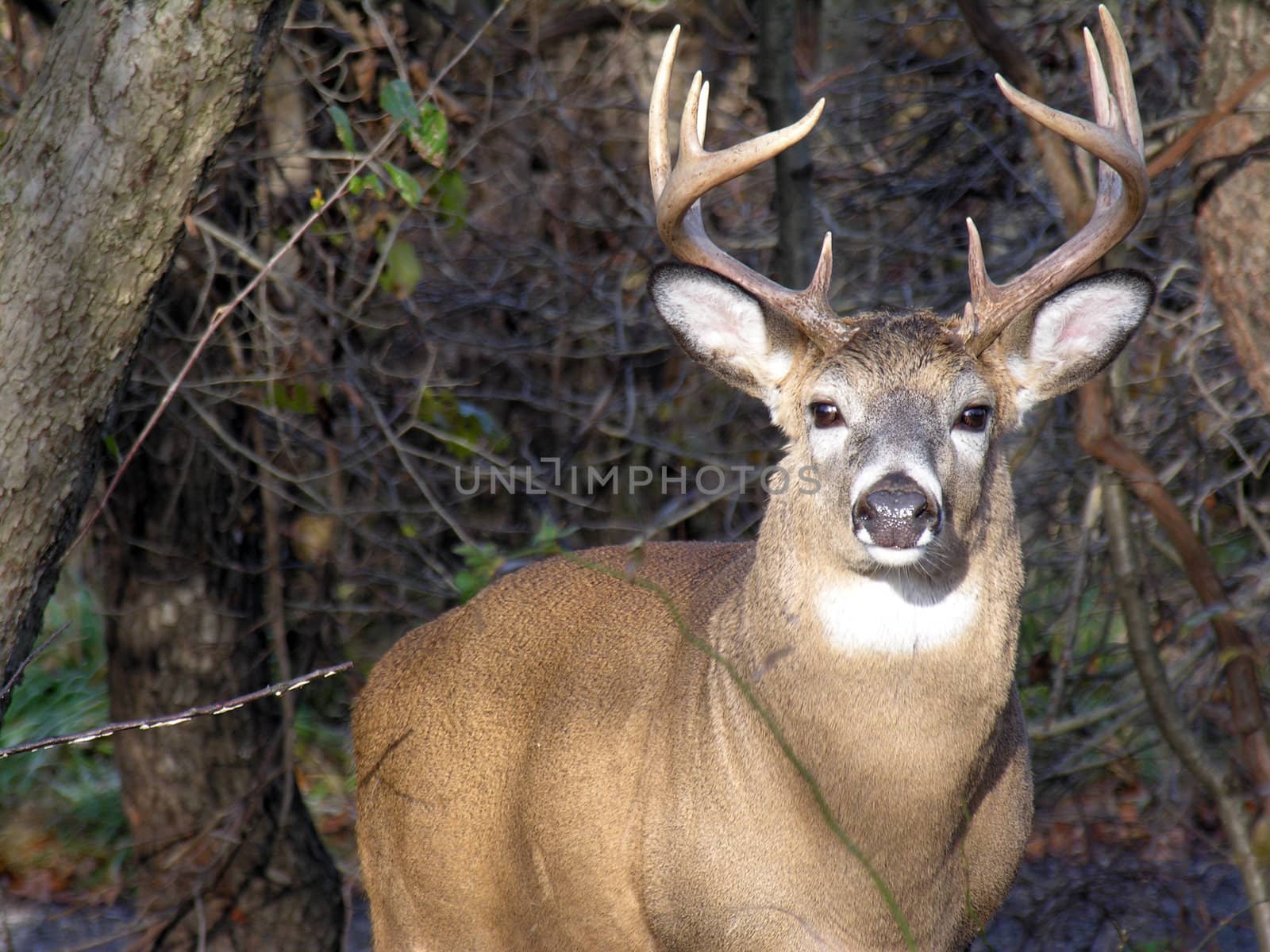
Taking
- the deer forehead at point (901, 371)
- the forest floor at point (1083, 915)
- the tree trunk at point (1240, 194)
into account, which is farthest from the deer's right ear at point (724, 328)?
the forest floor at point (1083, 915)

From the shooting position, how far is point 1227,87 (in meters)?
4.18

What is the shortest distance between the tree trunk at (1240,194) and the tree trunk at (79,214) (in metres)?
2.58

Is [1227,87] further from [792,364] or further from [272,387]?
[272,387]

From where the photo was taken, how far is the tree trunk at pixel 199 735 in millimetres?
5516

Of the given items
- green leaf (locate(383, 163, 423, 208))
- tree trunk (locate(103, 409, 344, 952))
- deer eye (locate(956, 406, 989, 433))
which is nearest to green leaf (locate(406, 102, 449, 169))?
green leaf (locate(383, 163, 423, 208))

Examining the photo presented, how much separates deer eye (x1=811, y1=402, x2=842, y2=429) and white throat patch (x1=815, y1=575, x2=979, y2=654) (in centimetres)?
43

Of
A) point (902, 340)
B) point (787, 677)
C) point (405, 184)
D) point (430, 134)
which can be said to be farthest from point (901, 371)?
point (430, 134)

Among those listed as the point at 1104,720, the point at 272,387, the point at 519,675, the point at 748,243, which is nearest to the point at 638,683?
the point at 519,675

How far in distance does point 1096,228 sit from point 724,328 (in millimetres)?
910

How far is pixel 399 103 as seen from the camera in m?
4.22

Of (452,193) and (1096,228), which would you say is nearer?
(1096,228)

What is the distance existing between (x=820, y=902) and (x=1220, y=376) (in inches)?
128

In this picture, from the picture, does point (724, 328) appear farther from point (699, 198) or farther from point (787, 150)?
point (787, 150)

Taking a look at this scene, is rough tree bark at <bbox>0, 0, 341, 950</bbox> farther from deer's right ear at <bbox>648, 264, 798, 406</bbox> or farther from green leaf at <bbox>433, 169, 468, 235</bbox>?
green leaf at <bbox>433, 169, 468, 235</bbox>
